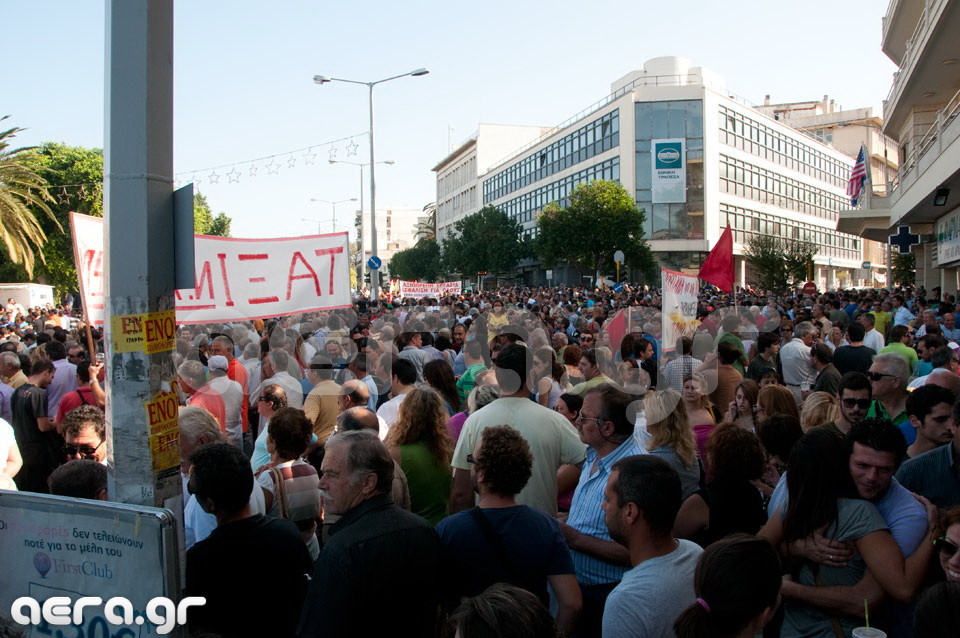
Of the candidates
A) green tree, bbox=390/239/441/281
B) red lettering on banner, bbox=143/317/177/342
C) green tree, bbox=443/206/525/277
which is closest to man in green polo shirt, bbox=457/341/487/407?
red lettering on banner, bbox=143/317/177/342

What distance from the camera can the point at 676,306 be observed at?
8.45 meters

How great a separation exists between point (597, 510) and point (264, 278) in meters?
3.87

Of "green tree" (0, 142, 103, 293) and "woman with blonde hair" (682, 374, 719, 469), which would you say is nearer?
"woman with blonde hair" (682, 374, 719, 469)

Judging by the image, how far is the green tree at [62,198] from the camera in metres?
42.5

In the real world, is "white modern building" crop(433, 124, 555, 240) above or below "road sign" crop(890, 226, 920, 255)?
above

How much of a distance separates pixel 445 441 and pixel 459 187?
8265 cm

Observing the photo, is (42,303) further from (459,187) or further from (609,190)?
(459,187)

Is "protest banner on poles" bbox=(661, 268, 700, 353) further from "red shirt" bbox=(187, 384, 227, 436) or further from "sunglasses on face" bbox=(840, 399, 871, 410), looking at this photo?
"red shirt" bbox=(187, 384, 227, 436)

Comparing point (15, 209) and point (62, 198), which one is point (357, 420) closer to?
point (15, 209)

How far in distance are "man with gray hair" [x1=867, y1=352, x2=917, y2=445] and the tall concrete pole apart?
15.5ft

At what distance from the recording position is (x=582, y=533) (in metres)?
3.54

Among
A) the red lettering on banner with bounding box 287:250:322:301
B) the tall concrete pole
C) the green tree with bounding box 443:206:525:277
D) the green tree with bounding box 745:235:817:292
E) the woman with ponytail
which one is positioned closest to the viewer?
the woman with ponytail

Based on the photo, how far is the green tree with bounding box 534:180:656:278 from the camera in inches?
1828

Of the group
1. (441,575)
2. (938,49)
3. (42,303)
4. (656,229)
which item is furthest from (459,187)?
(441,575)
